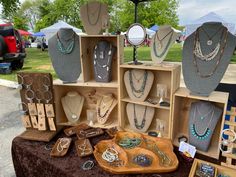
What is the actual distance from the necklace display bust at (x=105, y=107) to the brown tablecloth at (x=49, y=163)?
0.13 m

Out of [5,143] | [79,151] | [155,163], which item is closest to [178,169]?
[155,163]

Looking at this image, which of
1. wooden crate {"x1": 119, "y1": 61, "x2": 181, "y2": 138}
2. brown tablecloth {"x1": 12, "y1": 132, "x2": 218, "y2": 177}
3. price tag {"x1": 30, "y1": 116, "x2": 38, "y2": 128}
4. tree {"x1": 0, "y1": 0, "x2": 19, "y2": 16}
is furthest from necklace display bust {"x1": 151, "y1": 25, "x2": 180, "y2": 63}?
tree {"x1": 0, "y1": 0, "x2": 19, "y2": 16}

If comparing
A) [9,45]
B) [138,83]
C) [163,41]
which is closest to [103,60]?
[138,83]

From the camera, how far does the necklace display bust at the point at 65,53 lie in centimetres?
127

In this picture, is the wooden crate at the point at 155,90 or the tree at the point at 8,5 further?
the tree at the point at 8,5

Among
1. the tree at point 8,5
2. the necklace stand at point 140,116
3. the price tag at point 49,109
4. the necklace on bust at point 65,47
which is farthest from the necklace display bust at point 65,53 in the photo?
the tree at point 8,5

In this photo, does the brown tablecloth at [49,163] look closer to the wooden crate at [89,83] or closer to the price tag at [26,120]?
the price tag at [26,120]

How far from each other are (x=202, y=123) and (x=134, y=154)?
14.9 inches

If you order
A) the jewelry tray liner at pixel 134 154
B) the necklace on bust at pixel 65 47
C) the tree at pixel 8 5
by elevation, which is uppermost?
the tree at pixel 8 5

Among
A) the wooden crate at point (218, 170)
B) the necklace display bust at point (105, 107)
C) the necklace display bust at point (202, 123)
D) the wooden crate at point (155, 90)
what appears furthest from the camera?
the necklace display bust at point (105, 107)

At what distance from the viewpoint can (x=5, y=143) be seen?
1.96m

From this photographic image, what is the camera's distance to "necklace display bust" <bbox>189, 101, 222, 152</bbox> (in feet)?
3.30

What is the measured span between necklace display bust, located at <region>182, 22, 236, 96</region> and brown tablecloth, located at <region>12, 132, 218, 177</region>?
389 millimetres

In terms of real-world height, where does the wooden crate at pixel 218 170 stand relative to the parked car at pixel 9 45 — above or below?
below
